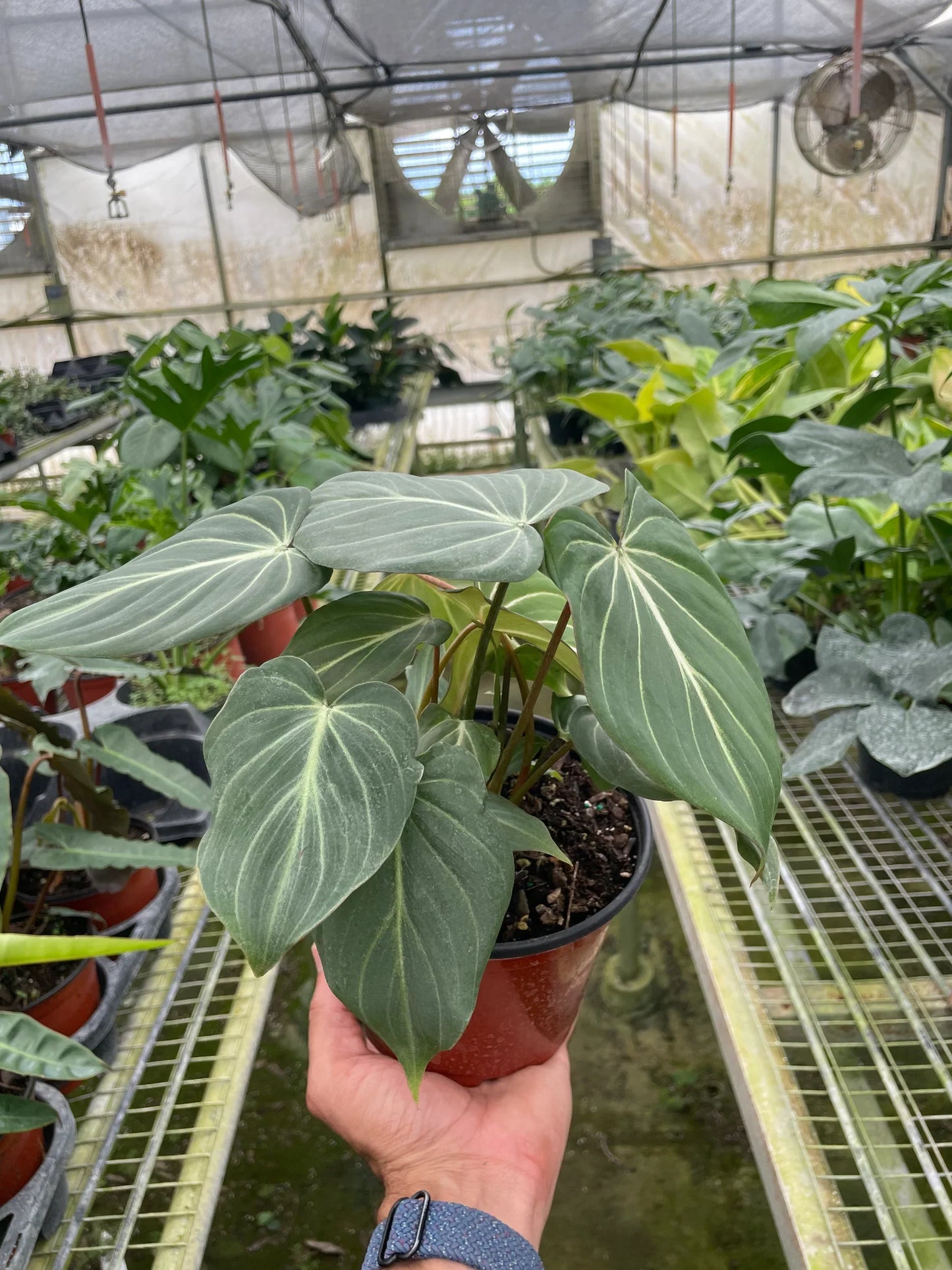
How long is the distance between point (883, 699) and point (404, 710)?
67 cm

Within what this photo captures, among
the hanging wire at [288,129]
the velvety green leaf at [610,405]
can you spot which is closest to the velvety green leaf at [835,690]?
the velvety green leaf at [610,405]

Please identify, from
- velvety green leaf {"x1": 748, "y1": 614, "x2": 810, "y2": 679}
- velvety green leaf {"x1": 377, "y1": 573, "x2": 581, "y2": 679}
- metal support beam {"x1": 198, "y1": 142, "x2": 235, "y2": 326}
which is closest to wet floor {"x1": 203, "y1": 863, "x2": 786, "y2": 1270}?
velvety green leaf {"x1": 748, "y1": 614, "x2": 810, "y2": 679}

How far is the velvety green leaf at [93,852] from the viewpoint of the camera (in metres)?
0.84

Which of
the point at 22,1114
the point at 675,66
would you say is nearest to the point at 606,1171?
the point at 22,1114

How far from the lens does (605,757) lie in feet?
1.75

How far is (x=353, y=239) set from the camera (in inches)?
244

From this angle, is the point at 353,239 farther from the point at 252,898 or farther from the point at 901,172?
the point at 252,898

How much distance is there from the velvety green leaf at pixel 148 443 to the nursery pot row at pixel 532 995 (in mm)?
1242

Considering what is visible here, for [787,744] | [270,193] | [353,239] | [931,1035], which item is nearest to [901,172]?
[353,239]

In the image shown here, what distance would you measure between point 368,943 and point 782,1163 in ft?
1.30

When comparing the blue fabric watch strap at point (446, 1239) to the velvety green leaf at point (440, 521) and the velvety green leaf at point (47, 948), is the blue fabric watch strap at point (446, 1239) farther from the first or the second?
the velvety green leaf at point (440, 521)

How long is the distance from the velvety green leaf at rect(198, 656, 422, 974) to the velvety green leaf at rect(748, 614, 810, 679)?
0.73m

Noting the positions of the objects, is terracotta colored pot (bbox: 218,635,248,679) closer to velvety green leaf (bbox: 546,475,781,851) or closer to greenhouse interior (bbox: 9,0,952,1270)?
greenhouse interior (bbox: 9,0,952,1270)

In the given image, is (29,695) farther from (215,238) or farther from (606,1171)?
(215,238)
